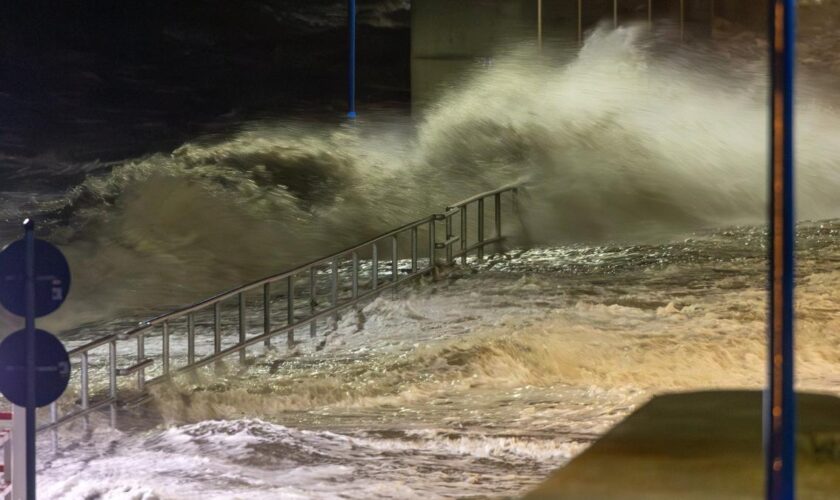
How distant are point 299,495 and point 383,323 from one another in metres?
5.50

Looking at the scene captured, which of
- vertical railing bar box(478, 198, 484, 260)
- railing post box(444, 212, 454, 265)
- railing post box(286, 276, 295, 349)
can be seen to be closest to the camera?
railing post box(286, 276, 295, 349)

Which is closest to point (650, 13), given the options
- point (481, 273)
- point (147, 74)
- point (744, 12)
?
point (744, 12)

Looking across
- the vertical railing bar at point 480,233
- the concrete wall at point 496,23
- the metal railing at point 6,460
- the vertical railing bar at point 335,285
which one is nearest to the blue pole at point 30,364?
the metal railing at point 6,460

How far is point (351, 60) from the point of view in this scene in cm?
1844

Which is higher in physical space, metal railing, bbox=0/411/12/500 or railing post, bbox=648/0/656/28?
railing post, bbox=648/0/656/28

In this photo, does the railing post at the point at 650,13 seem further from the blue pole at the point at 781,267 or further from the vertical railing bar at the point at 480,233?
the blue pole at the point at 781,267

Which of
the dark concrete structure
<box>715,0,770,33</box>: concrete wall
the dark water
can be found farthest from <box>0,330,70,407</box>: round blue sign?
<box>715,0,770,33</box>: concrete wall

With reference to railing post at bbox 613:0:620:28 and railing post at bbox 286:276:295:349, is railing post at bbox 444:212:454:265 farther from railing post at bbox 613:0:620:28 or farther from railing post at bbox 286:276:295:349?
railing post at bbox 613:0:620:28

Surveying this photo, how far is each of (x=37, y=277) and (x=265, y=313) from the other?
225 inches

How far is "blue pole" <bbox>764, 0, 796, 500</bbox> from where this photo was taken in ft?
11.9

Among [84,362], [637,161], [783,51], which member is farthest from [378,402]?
[637,161]

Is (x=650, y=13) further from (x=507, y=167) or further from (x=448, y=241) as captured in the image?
(x=448, y=241)

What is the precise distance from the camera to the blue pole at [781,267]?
11.9ft

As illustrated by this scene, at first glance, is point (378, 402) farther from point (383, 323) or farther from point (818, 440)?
point (818, 440)
